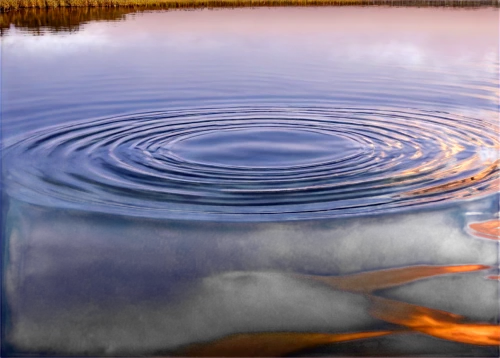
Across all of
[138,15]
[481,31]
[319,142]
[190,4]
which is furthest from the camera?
[190,4]

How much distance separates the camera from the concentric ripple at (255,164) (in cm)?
689

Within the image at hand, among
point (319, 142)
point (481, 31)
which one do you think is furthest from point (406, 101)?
point (481, 31)

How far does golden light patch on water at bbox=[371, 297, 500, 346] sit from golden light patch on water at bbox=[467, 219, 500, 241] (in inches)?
59.6

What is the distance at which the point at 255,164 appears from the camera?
327 inches

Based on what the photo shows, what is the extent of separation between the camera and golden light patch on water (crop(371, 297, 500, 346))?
4746 mm

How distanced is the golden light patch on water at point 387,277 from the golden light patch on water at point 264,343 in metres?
0.67

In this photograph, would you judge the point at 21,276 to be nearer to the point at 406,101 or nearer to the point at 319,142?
the point at 319,142

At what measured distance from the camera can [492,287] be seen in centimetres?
543

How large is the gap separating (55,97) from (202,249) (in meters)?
8.95

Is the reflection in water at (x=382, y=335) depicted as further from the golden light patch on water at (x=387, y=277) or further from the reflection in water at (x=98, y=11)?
the reflection in water at (x=98, y=11)

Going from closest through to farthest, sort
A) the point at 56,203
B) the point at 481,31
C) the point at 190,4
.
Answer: the point at 56,203, the point at 481,31, the point at 190,4

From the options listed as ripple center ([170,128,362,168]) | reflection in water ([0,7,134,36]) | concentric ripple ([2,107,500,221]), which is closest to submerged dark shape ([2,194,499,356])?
concentric ripple ([2,107,500,221])

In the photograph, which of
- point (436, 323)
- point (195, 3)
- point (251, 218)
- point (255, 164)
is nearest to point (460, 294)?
point (436, 323)

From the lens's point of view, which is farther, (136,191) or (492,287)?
(136,191)
